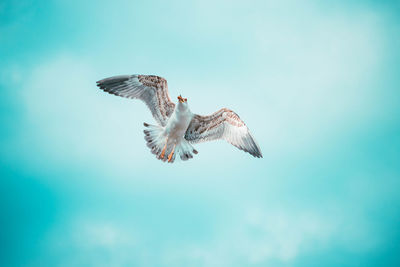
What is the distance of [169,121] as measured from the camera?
28.1 ft

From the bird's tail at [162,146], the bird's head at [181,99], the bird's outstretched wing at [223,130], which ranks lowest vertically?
the bird's tail at [162,146]

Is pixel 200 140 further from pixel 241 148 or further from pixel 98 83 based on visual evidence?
pixel 98 83

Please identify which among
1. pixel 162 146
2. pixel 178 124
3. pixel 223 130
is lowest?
pixel 162 146

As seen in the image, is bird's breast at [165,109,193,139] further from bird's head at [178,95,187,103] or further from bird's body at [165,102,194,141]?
bird's head at [178,95,187,103]

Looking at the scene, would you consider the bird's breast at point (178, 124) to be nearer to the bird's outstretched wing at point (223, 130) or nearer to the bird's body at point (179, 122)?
the bird's body at point (179, 122)

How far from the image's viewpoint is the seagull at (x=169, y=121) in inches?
340

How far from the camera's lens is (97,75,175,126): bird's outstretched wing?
28.7 ft

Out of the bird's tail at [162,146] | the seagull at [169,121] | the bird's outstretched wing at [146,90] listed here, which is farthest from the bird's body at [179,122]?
the bird's outstretched wing at [146,90]

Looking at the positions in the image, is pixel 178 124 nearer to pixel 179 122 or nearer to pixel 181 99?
pixel 179 122

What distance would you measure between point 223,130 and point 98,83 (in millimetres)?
3840

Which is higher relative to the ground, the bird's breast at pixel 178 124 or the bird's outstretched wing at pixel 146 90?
the bird's outstretched wing at pixel 146 90

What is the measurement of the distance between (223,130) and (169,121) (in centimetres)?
179

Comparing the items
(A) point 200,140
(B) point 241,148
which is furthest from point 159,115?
(B) point 241,148

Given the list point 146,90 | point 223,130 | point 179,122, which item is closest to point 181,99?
point 179,122
